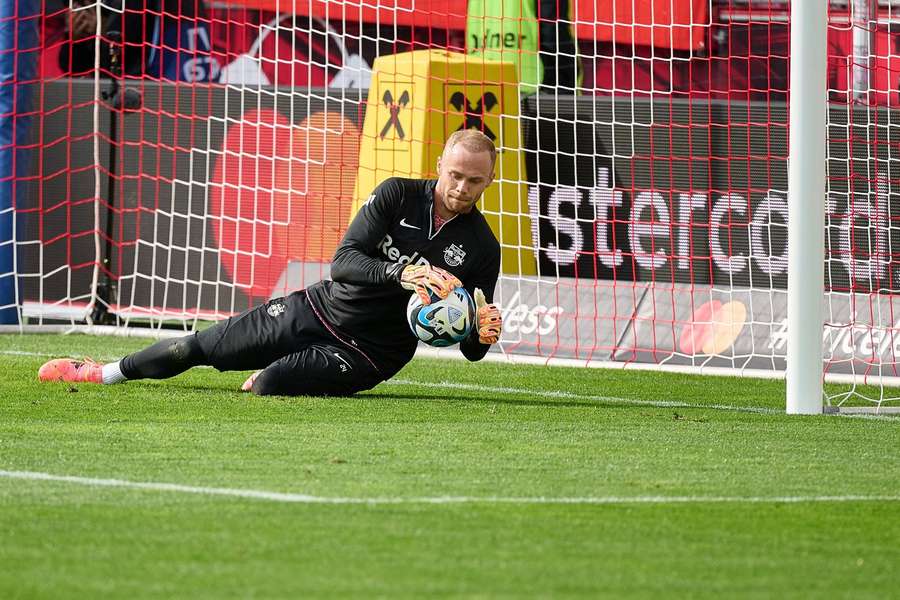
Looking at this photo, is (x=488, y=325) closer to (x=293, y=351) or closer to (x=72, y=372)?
(x=293, y=351)

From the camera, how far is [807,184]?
24.6ft

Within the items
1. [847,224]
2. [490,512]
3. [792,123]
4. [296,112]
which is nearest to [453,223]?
[792,123]

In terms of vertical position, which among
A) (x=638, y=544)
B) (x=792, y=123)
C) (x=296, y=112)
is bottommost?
(x=638, y=544)

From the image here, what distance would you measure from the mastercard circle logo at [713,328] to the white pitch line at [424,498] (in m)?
4.94

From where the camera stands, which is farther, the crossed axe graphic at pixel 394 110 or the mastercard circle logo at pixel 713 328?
the crossed axe graphic at pixel 394 110

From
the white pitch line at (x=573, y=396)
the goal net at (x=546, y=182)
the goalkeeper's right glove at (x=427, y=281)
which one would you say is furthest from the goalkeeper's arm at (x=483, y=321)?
the goal net at (x=546, y=182)

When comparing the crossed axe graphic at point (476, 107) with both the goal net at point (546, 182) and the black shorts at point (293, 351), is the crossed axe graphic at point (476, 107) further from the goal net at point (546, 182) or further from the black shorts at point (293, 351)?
the black shorts at point (293, 351)

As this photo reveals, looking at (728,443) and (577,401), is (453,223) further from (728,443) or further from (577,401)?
(728,443)

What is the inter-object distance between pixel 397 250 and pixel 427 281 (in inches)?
23.8

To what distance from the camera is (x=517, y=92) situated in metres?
12.4

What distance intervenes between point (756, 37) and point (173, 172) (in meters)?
5.00

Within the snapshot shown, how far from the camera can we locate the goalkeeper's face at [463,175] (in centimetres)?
710

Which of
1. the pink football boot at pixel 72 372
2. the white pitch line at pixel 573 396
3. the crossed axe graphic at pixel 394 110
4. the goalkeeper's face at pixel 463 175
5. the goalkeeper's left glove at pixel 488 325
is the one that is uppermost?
the crossed axe graphic at pixel 394 110

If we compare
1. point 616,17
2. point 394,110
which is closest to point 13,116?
point 394,110
